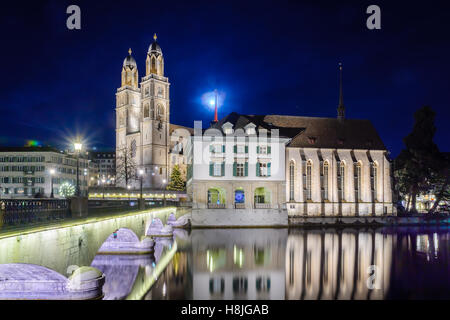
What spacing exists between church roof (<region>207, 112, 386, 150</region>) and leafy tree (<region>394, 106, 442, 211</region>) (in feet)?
14.0

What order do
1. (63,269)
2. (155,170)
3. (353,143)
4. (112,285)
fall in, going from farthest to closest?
(155,170) → (353,143) → (112,285) → (63,269)

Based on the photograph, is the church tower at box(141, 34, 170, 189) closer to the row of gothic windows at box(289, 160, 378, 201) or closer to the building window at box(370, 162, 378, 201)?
the row of gothic windows at box(289, 160, 378, 201)

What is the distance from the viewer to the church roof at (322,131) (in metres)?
55.5

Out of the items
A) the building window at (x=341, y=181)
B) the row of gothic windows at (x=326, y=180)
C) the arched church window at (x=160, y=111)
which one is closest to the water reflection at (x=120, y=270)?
the row of gothic windows at (x=326, y=180)

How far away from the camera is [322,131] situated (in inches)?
2297

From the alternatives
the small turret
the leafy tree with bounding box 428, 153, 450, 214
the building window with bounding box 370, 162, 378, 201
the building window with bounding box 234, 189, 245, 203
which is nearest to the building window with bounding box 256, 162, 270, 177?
the building window with bounding box 234, 189, 245, 203

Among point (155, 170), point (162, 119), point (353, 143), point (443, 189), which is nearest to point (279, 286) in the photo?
point (353, 143)

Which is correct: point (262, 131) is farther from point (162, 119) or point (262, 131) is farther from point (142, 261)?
point (162, 119)

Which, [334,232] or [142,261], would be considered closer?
[142,261]

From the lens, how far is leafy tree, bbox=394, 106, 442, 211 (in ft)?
187

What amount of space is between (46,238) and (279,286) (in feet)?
41.6

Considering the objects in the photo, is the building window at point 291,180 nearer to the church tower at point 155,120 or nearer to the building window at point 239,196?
the building window at point 239,196

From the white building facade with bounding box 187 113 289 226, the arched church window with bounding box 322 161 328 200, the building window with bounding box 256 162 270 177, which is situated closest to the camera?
the white building facade with bounding box 187 113 289 226

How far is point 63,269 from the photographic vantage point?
14938mm
